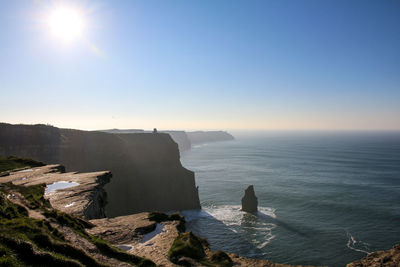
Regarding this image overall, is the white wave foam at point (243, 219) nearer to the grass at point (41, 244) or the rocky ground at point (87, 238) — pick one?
the rocky ground at point (87, 238)

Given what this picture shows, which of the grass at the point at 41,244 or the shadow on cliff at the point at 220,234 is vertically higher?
the grass at the point at 41,244

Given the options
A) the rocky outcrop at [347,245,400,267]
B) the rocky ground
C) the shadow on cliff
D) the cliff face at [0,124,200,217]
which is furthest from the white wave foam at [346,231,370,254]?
the cliff face at [0,124,200,217]

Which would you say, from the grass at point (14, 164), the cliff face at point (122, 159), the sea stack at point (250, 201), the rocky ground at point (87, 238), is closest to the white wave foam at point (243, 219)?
the sea stack at point (250, 201)

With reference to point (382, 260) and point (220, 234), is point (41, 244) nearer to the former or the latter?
point (382, 260)

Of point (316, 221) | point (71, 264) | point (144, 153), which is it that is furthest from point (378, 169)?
point (71, 264)

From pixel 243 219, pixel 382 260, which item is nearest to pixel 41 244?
pixel 382 260

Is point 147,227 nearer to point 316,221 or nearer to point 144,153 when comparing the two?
point 316,221

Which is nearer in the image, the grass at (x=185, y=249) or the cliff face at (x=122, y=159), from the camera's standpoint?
the grass at (x=185, y=249)

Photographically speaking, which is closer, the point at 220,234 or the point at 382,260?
the point at 382,260
